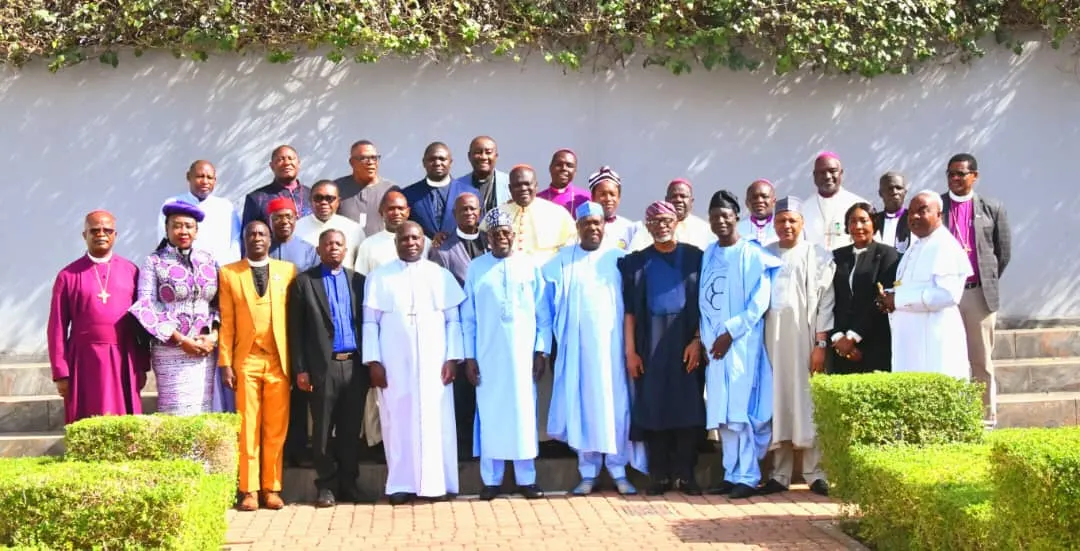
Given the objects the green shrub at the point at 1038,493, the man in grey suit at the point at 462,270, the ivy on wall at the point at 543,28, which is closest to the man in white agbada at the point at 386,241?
the man in grey suit at the point at 462,270

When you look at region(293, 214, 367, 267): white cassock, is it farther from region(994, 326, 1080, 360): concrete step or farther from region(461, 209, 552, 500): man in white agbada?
region(994, 326, 1080, 360): concrete step

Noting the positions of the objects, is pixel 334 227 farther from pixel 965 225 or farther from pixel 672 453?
pixel 965 225

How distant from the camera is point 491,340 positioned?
8.88 m

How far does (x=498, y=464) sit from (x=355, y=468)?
0.96 metres

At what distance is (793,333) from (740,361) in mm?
425

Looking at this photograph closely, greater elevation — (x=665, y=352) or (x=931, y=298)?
(x=931, y=298)

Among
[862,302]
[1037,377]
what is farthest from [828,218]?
[1037,377]

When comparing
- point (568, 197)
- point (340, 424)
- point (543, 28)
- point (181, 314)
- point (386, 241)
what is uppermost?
point (543, 28)

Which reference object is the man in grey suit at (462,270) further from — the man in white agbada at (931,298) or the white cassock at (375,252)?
the man in white agbada at (931,298)

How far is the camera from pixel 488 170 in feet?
32.3

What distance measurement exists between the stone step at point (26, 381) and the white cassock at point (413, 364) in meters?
2.49

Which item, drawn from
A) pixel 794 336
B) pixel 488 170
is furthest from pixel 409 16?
pixel 794 336

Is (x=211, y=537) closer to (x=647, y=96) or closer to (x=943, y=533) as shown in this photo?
→ (x=943, y=533)

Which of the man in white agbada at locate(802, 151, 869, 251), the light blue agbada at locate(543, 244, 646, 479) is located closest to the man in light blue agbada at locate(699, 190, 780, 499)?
the light blue agbada at locate(543, 244, 646, 479)
